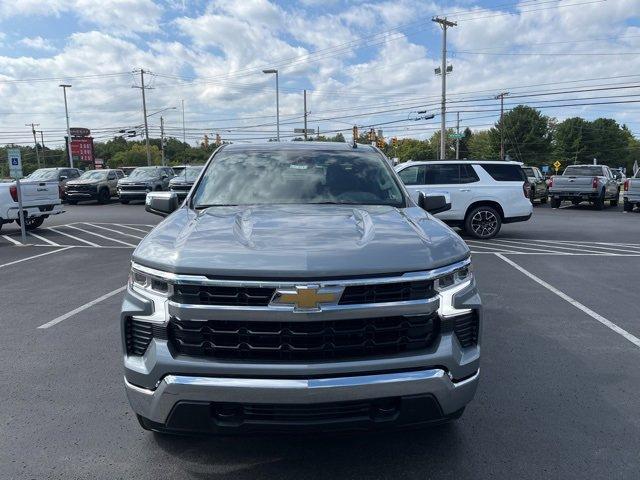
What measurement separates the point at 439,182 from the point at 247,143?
30.2ft

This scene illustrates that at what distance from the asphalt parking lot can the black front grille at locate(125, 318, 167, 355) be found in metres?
0.77

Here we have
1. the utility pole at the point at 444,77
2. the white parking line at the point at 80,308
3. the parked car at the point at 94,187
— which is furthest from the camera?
the utility pole at the point at 444,77

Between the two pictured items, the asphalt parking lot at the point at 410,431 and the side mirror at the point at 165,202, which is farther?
the side mirror at the point at 165,202

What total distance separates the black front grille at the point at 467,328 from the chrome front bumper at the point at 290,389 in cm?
25

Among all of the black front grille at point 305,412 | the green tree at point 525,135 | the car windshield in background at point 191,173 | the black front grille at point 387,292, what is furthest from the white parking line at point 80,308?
the green tree at point 525,135

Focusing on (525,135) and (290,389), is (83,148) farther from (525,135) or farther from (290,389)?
(290,389)

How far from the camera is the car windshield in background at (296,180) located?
4.00 meters

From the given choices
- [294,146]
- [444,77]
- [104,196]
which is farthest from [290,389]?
[444,77]

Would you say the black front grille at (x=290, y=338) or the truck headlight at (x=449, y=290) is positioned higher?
the truck headlight at (x=449, y=290)

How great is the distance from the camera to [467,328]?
279 cm

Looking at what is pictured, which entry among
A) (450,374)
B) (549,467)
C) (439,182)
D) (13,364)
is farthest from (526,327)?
(439,182)

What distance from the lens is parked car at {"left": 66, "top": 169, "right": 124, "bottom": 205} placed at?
2608 centimetres

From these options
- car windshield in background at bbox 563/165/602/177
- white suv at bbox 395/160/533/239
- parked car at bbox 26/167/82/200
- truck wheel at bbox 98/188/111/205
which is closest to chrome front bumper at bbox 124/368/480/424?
white suv at bbox 395/160/533/239

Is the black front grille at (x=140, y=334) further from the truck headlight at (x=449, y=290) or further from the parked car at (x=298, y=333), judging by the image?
the truck headlight at (x=449, y=290)
